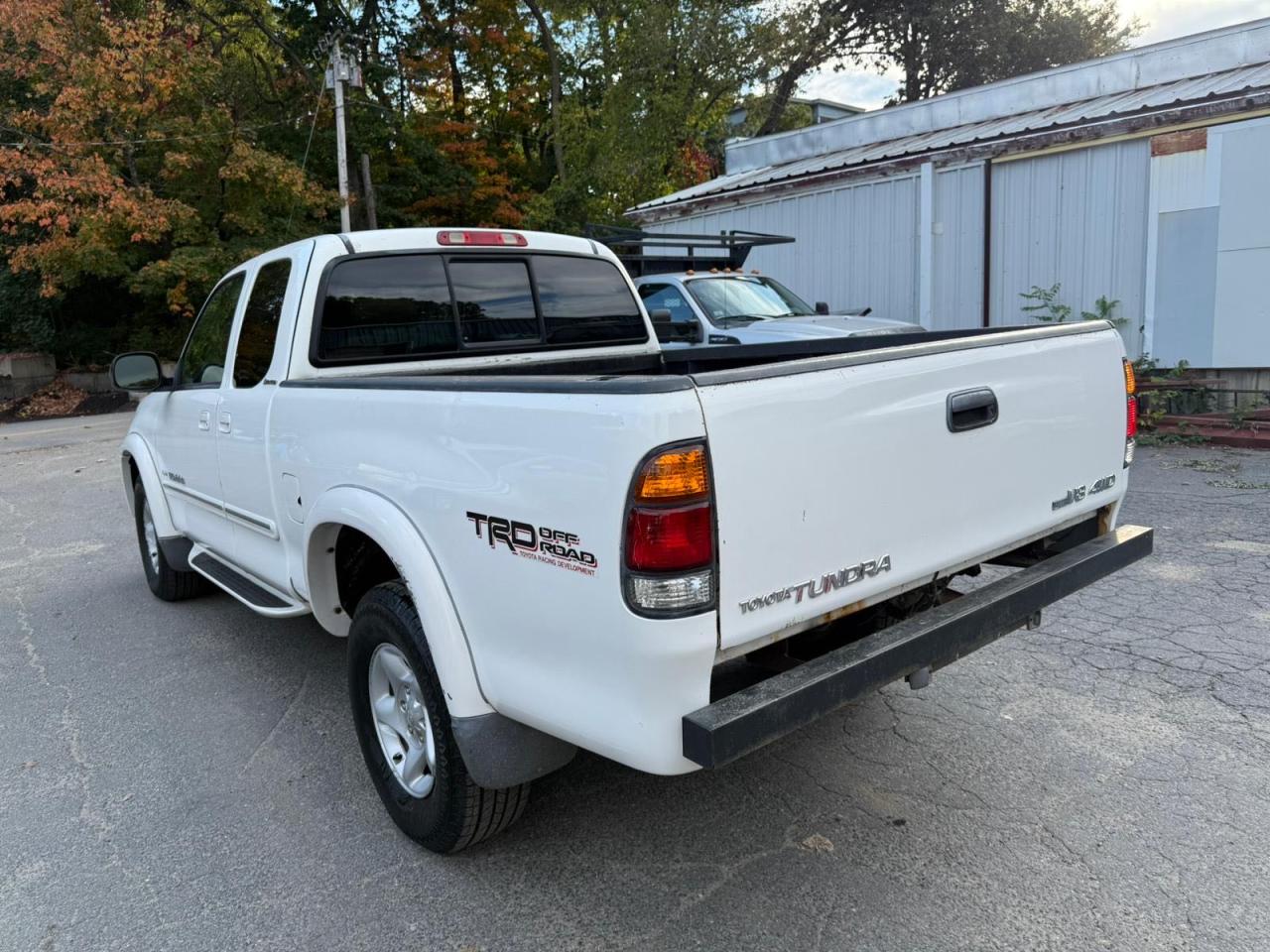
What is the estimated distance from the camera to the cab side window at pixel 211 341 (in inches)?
178

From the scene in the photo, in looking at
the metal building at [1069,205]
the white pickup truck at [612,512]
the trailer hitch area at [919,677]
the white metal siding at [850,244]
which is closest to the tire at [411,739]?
the white pickup truck at [612,512]

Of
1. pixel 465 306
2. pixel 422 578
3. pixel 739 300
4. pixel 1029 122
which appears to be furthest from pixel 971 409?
pixel 1029 122

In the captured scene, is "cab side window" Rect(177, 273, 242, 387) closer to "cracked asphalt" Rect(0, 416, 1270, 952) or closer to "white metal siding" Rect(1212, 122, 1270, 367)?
"cracked asphalt" Rect(0, 416, 1270, 952)

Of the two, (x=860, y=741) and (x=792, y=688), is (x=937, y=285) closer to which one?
(x=860, y=741)

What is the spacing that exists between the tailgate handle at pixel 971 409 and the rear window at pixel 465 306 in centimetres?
217

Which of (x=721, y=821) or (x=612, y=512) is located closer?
(x=612, y=512)

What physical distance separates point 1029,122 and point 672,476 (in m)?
13.0

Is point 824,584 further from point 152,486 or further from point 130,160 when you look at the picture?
point 130,160

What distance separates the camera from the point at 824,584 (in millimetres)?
2445

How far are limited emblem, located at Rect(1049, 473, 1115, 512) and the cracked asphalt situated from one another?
3.21ft

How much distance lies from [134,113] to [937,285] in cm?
1762

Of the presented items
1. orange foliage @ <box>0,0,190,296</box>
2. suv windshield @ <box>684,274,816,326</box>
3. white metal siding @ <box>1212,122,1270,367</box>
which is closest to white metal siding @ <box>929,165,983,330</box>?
suv windshield @ <box>684,274,816,326</box>

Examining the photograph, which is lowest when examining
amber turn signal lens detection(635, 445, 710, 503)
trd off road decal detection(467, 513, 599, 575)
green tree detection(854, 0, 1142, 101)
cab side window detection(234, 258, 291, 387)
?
trd off road decal detection(467, 513, 599, 575)

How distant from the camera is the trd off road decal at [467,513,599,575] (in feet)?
7.36
